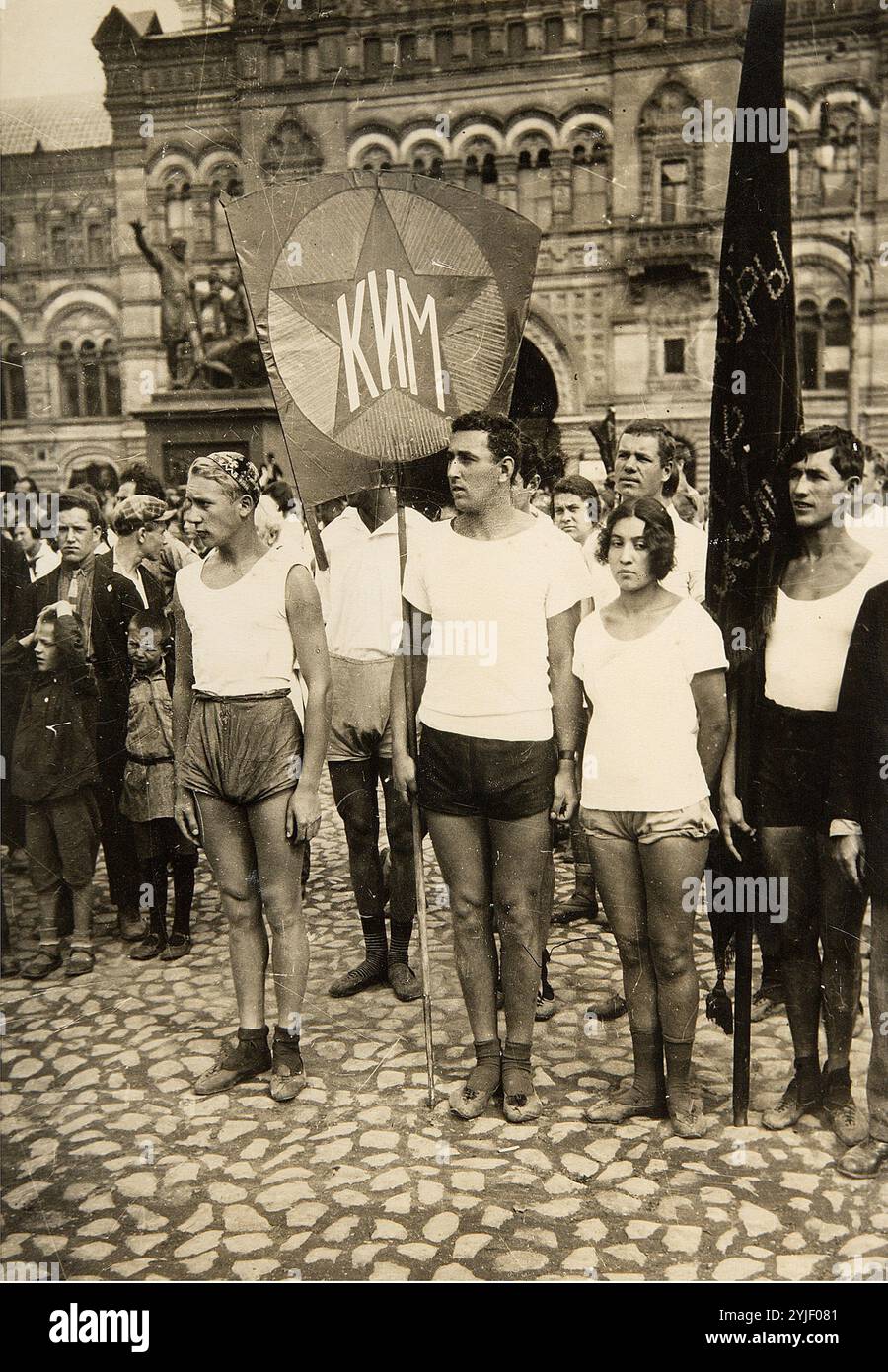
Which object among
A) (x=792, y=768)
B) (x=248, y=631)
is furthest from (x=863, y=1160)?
(x=248, y=631)

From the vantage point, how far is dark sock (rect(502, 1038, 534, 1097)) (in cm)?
342

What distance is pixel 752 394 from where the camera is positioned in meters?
3.22

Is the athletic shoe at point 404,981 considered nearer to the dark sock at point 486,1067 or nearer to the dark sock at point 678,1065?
the dark sock at point 486,1067

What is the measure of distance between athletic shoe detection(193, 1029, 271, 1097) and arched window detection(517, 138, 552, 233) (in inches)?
233

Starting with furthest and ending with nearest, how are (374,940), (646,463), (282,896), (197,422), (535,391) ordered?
1. (535,391)
2. (197,422)
3. (374,940)
4. (646,463)
5. (282,896)

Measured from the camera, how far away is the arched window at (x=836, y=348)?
671 cm

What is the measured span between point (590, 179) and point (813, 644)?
6.74 m

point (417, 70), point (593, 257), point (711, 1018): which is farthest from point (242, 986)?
point (593, 257)

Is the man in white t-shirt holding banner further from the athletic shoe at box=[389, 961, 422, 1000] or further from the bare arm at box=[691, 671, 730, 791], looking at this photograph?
the athletic shoe at box=[389, 961, 422, 1000]

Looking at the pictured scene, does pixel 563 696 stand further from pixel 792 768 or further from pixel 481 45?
pixel 481 45

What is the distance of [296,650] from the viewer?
3604 mm

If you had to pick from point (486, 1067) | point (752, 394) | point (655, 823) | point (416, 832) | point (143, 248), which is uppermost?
point (143, 248)

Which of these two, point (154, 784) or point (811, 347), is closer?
point (154, 784)

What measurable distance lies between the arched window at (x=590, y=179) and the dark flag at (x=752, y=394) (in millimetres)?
3908
